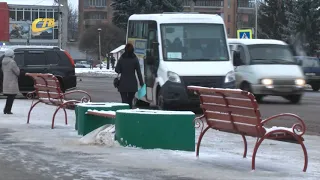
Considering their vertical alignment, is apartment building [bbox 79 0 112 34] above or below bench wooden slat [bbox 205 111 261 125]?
above

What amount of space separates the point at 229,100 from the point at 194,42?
9576 millimetres

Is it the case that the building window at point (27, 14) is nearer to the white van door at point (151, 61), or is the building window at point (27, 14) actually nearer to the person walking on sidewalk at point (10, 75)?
the white van door at point (151, 61)

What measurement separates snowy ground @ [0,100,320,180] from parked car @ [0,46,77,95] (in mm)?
10687

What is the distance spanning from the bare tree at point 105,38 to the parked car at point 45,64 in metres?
64.6

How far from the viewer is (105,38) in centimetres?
9150

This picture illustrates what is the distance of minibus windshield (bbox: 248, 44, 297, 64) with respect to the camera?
2267cm

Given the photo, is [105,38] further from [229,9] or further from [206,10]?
[229,9]

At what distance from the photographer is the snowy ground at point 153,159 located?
27.0 ft

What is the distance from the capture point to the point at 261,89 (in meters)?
22.1

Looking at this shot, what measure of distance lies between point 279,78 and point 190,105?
17.9ft

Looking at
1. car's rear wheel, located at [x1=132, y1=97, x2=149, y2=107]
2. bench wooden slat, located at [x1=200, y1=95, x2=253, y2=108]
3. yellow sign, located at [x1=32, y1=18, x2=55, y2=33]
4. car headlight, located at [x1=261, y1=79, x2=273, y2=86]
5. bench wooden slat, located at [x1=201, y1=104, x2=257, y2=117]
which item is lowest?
car's rear wheel, located at [x1=132, y1=97, x2=149, y2=107]

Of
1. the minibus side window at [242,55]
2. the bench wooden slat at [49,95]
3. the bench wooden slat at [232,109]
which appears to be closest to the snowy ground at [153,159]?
the bench wooden slat at [232,109]

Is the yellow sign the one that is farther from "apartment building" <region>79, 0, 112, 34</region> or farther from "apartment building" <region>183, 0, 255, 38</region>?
"apartment building" <region>183, 0, 255, 38</region>

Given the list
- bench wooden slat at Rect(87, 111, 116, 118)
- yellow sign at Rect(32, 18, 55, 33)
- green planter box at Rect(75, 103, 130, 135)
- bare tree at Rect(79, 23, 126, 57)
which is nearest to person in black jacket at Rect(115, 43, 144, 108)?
green planter box at Rect(75, 103, 130, 135)
